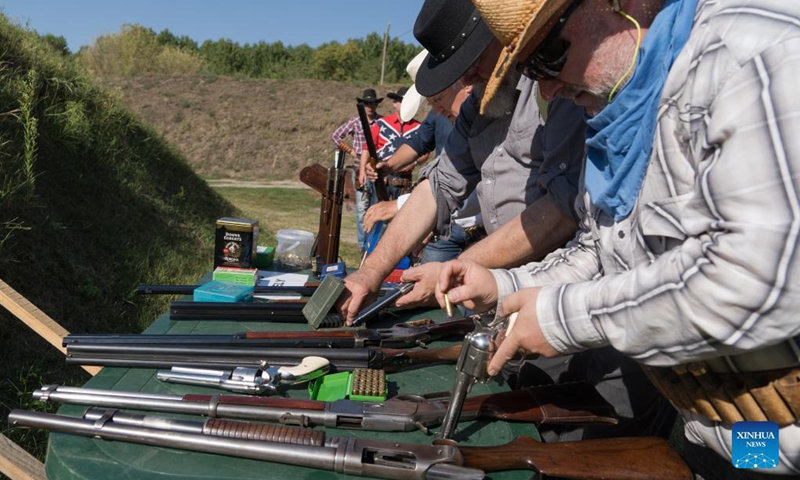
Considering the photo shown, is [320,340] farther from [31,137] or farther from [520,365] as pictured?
[31,137]

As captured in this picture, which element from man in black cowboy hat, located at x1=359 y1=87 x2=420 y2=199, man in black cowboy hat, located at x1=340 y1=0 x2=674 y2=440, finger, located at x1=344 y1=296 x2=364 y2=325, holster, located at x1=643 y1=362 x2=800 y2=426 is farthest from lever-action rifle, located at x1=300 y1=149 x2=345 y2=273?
man in black cowboy hat, located at x1=359 y1=87 x2=420 y2=199

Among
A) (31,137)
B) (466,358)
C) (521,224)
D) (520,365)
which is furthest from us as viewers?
(31,137)

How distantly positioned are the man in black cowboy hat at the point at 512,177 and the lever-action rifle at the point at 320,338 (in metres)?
0.16

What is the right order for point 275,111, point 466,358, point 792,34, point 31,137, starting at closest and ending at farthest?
point 792,34, point 466,358, point 31,137, point 275,111

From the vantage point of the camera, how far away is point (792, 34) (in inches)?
45.8

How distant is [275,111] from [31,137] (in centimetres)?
2134

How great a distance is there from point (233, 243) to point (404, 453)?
2.05 meters

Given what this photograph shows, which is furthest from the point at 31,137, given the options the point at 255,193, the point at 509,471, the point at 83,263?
the point at 255,193

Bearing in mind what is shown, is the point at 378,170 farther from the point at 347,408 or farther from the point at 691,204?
the point at 691,204

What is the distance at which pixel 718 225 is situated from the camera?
1.26 metres

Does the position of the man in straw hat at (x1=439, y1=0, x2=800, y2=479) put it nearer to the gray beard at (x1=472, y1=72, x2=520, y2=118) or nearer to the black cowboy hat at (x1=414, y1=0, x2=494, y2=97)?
the black cowboy hat at (x1=414, y1=0, x2=494, y2=97)

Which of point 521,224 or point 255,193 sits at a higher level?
point 521,224

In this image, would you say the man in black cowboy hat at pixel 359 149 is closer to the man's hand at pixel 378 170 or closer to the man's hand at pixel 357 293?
the man's hand at pixel 378 170

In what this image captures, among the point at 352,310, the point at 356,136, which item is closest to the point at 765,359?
the point at 352,310
